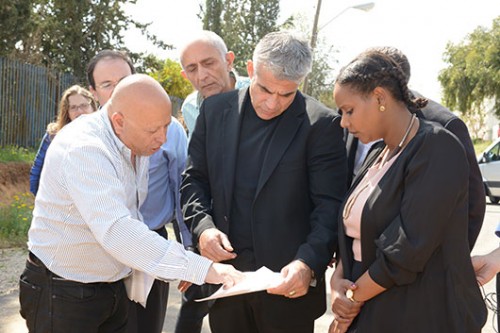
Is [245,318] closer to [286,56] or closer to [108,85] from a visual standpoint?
[286,56]

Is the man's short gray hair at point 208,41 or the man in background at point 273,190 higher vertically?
the man's short gray hair at point 208,41

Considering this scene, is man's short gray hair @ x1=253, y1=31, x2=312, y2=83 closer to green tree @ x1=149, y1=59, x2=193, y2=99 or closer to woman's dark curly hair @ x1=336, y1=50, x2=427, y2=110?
woman's dark curly hair @ x1=336, y1=50, x2=427, y2=110

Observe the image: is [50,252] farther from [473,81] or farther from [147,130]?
[473,81]

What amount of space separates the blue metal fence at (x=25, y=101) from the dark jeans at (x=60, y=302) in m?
10.9

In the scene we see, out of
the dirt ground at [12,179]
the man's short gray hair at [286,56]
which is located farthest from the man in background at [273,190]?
the dirt ground at [12,179]

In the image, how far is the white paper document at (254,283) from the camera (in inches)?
101

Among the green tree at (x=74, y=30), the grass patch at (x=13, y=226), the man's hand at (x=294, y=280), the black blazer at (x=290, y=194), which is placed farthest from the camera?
the green tree at (x=74, y=30)

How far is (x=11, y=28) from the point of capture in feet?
43.3

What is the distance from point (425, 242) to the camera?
2.35 m

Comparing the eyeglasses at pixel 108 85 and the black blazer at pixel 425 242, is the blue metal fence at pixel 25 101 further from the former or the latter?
the black blazer at pixel 425 242

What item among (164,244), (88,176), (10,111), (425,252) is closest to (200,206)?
(164,244)

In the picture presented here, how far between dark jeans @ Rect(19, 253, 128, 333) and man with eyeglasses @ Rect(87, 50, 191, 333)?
616 mm

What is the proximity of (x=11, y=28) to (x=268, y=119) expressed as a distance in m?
11.8

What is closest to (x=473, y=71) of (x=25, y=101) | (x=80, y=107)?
(x=25, y=101)
